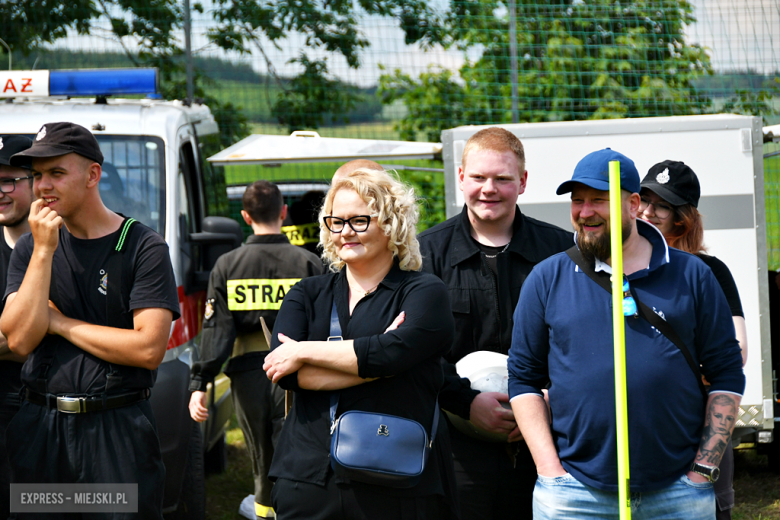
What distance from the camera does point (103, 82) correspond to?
16.5 feet

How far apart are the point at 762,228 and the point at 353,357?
3627mm

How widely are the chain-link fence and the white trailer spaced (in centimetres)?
307

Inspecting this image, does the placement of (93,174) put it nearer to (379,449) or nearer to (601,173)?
(379,449)

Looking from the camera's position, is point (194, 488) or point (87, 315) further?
point (194, 488)

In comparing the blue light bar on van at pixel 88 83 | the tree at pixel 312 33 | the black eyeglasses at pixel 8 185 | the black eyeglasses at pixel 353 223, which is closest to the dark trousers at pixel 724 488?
the black eyeglasses at pixel 353 223

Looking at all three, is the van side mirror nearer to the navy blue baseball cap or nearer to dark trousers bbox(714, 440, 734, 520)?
the navy blue baseball cap

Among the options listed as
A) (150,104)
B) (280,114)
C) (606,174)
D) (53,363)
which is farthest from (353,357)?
(280,114)

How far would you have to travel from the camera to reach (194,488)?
474 cm

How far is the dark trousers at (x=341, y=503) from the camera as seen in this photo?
2.51 m

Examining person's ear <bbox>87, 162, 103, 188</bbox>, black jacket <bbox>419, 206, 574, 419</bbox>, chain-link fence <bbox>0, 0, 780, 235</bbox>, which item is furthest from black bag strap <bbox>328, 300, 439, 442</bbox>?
chain-link fence <bbox>0, 0, 780, 235</bbox>

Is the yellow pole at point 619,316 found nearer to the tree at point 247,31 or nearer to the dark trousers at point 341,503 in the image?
the dark trousers at point 341,503

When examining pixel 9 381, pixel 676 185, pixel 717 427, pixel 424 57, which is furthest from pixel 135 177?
pixel 424 57

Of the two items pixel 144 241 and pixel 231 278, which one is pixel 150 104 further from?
pixel 144 241

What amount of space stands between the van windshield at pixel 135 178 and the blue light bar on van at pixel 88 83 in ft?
1.24
